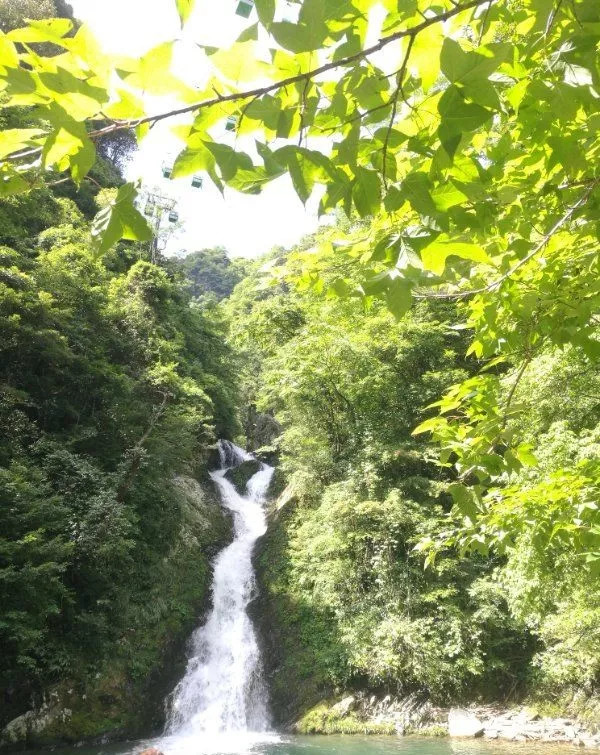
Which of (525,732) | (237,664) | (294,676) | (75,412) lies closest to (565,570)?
(525,732)

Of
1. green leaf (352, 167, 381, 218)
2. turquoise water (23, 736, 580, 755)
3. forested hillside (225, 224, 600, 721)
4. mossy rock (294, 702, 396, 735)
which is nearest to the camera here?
green leaf (352, 167, 381, 218)

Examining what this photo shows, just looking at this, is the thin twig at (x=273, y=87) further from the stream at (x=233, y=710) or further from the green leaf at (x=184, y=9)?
the stream at (x=233, y=710)

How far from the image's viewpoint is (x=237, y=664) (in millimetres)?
12711

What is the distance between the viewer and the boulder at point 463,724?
948 cm

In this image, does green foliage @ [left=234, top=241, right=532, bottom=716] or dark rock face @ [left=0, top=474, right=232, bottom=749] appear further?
green foliage @ [left=234, top=241, right=532, bottom=716]

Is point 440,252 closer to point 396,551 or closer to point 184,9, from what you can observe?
point 184,9

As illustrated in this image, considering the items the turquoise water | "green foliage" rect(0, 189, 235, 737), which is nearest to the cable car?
"green foliage" rect(0, 189, 235, 737)

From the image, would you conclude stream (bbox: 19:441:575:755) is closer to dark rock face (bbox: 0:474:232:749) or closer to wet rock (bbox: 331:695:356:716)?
dark rock face (bbox: 0:474:232:749)

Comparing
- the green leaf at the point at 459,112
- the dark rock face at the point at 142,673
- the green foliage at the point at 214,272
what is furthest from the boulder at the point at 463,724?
the green foliage at the point at 214,272

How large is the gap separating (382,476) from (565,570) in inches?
220

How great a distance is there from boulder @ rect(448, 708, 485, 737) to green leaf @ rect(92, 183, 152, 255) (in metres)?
11.6

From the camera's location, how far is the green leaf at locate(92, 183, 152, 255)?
896 millimetres

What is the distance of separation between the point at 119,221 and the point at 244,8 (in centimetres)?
44

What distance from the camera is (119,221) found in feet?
2.94
